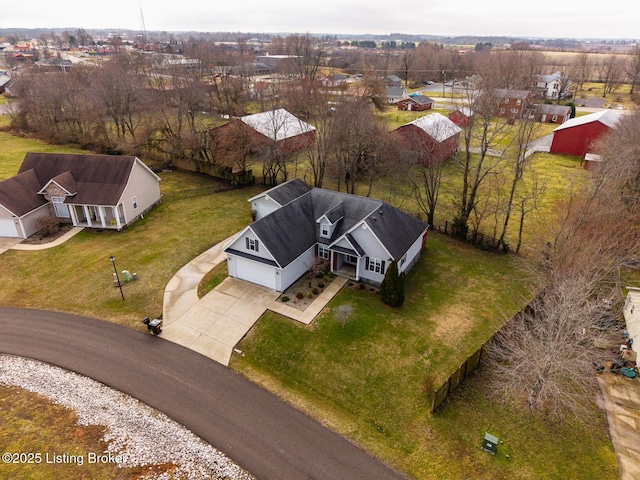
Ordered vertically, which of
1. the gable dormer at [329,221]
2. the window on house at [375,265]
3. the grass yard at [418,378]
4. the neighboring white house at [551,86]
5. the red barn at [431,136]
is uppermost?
the neighboring white house at [551,86]

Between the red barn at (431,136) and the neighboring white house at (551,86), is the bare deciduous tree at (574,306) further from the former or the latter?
the neighboring white house at (551,86)

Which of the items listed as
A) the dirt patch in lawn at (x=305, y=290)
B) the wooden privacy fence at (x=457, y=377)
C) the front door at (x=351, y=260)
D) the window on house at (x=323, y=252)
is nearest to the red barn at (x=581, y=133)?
the front door at (x=351, y=260)

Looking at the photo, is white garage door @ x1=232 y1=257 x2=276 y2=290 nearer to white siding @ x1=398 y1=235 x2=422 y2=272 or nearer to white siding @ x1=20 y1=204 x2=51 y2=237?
white siding @ x1=398 y1=235 x2=422 y2=272

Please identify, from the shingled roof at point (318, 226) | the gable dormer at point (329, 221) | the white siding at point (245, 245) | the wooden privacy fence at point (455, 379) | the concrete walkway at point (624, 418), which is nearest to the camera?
the concrete walkway at point (624, 418)

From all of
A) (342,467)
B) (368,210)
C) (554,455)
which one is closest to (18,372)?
(342,467)

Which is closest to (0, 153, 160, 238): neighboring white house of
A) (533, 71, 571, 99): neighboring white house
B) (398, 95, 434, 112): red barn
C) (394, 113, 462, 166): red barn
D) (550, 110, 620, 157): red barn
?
(394, 113, 462, 166): red barn

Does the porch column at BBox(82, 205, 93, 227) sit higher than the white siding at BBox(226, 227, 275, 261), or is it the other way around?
the white siding at BBox(226, 227, 275, 261)
